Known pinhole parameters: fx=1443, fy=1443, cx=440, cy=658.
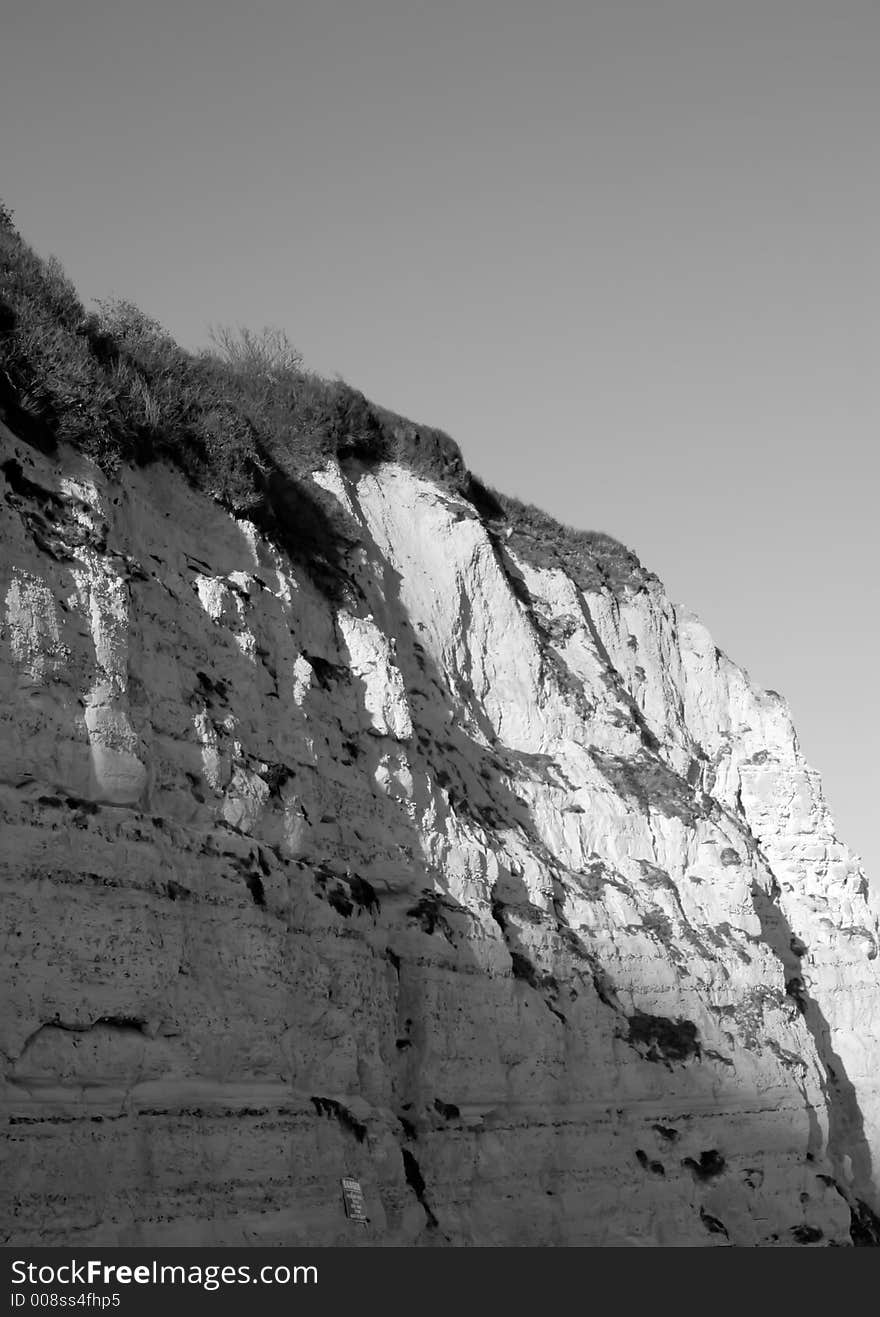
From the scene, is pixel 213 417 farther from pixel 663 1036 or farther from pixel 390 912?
pixel 663 1036

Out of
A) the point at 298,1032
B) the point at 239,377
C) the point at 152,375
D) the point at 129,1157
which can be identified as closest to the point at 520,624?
the point at 239,377

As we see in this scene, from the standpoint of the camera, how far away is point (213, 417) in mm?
21547

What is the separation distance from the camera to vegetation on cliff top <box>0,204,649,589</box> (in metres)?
18.0

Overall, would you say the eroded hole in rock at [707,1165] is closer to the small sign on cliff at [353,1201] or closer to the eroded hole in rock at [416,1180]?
the eroded hole in rock at [416,1180]

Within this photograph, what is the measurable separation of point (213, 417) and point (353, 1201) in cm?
1129

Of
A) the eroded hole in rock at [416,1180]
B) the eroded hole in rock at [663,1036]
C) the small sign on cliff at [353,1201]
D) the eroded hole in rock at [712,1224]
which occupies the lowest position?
the eroded hole in rock at [712,1224]

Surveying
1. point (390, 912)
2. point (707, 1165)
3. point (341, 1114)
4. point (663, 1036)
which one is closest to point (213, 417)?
point (390, 912)

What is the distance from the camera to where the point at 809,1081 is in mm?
25734

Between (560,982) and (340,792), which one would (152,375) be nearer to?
(340,792)

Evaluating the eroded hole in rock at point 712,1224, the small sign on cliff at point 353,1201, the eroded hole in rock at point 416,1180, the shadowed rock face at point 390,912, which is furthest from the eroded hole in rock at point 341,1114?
the eroded hole in rock at point 712,1224

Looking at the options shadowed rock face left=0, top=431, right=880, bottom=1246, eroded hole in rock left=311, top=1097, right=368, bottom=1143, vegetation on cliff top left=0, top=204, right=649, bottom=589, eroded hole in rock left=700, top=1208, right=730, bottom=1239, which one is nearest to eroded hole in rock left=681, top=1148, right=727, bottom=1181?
shadowed rock face left=0, top=431, right=880, bottom=1246

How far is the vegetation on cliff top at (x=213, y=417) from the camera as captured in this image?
18000 millimetres

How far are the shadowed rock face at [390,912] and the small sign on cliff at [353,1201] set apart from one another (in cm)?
16
